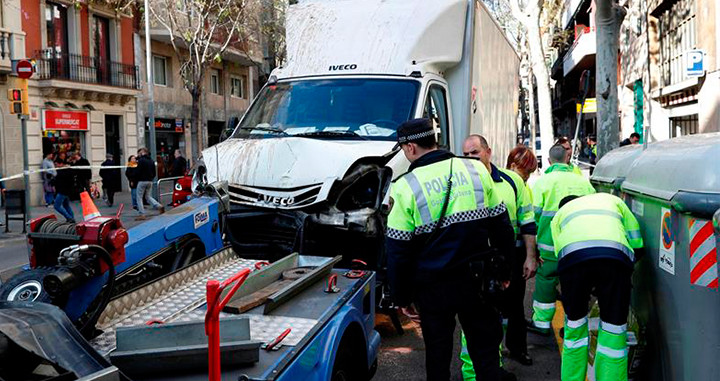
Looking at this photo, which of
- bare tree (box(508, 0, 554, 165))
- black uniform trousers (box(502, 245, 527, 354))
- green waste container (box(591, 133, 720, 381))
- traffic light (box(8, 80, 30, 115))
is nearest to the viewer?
green waste container (box(591, 133, 720, 381))

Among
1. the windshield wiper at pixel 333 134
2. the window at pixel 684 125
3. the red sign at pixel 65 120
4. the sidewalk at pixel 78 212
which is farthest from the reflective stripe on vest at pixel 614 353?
the red sign at pixel 65 120

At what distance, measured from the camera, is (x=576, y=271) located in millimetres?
4066

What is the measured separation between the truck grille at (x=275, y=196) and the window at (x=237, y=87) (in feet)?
100

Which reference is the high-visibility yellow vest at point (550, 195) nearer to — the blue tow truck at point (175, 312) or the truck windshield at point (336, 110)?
the truck windshield at point (336, 110)

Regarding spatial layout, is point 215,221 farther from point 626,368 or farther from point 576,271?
point 626,368

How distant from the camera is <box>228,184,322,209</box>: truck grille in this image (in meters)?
5.89

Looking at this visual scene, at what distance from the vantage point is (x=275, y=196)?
6.06 m

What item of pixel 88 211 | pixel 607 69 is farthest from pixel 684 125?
pixel 88 211

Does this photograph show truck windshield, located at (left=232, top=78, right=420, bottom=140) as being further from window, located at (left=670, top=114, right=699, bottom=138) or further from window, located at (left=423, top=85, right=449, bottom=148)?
window, located at (left=670, top=114, right=699, bottom=138)

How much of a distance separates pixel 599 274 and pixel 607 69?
408 inches

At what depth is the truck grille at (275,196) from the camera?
589 centimetres

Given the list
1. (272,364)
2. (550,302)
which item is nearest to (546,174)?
(550,302)

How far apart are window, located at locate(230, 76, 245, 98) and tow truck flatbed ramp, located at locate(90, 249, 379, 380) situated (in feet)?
108

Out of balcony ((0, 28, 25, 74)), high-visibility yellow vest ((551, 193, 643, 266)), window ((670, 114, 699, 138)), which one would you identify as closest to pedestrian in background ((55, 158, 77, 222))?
balcony ((0, 28, 25, 74))
